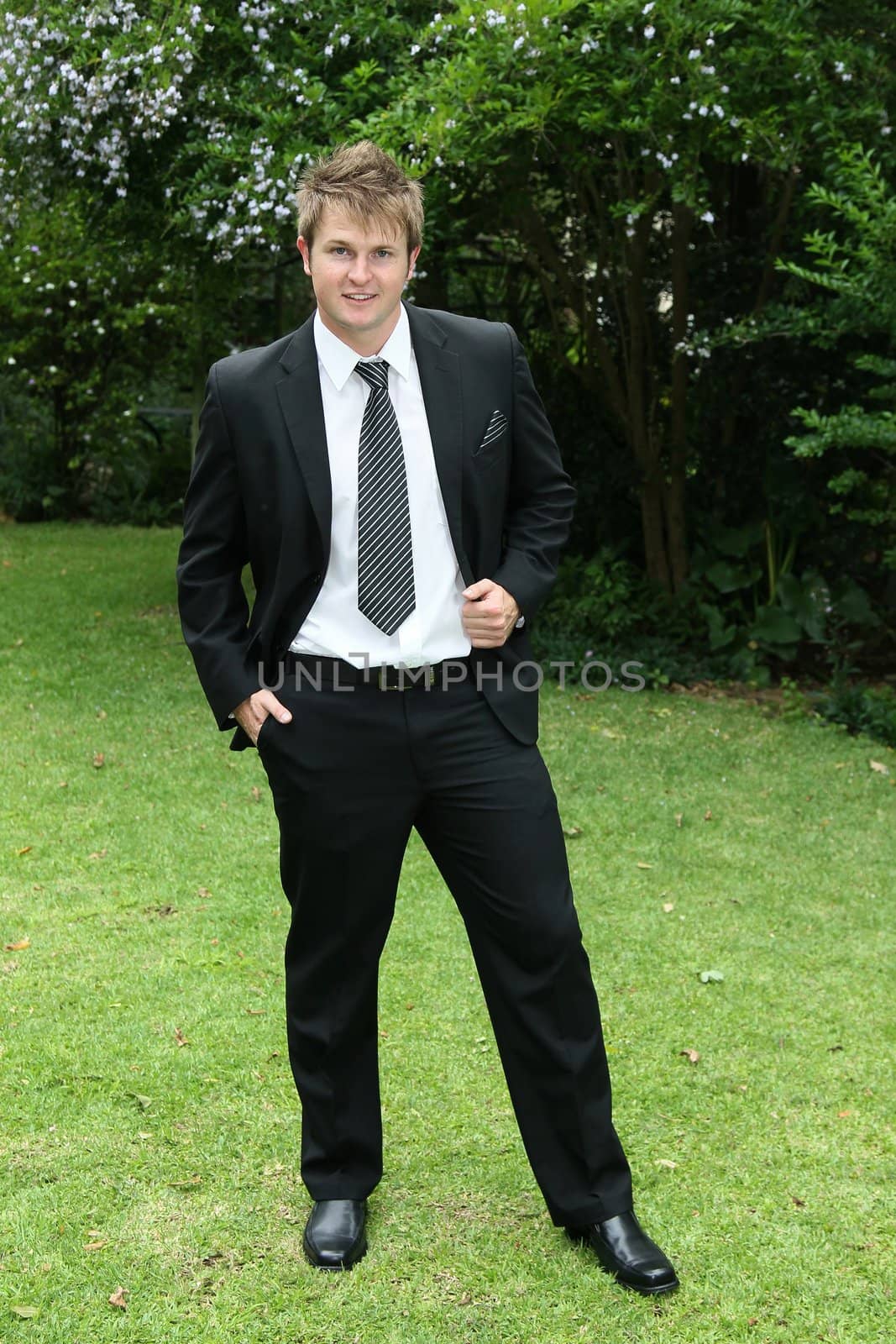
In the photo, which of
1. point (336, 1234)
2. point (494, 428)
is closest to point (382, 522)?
point (494, 428)

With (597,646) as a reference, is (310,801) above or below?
above

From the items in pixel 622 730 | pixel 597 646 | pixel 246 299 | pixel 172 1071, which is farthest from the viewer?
pixel 246 299

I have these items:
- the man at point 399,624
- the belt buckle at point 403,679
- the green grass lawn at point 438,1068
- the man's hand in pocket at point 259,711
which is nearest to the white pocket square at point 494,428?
the man at point 399,624

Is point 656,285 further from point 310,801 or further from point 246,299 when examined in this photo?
point 310,801

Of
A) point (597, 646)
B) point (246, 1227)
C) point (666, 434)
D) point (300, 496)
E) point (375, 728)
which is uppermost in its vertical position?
point (300, 496)

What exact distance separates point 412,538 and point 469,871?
0.69 m

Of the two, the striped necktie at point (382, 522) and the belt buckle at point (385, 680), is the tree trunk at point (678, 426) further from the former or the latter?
the belt buckle at point (385, 680)

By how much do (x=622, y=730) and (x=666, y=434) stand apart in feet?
9.76

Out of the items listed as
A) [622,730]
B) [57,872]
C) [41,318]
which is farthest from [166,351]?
[57,872]

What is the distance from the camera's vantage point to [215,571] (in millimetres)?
3041

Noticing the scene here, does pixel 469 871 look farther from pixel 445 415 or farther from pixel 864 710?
pixel 864 710

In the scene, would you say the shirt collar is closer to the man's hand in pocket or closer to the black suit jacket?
the black suit jacket

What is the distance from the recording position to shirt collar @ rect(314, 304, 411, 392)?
2938mm

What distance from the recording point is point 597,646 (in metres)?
9.54
